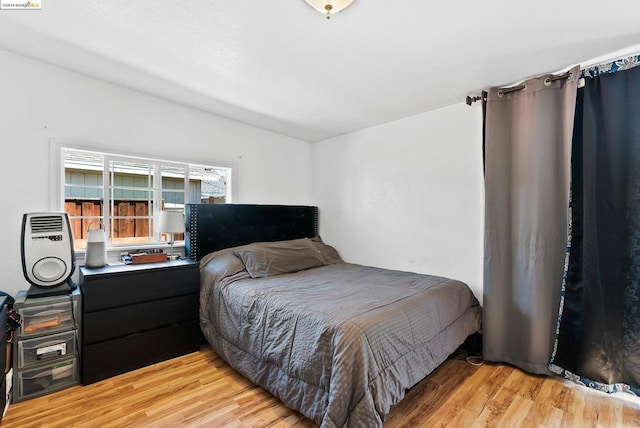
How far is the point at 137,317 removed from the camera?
7.32ft

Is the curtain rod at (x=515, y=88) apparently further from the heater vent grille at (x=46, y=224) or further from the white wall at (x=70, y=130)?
the heater vent grille at (x=46, y=224)

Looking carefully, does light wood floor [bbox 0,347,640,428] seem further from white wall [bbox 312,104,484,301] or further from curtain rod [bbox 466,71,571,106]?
curtain rod [bbox 466,71,571,106]

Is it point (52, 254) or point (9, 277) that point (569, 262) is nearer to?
point (52, 254)

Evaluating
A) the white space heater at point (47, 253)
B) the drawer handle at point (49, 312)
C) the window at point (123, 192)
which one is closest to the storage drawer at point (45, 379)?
the drawer handle at point (49, 312)

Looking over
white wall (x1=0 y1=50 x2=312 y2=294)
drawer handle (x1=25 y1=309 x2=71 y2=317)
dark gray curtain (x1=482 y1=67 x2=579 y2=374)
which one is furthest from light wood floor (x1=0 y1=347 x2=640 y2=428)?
white wall (x1=0 y1=50 x2=312 y2=294)

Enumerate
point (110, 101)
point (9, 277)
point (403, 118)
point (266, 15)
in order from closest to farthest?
point (266, 15) → point (9, 277) → point (110, 101) → point (403, 118)

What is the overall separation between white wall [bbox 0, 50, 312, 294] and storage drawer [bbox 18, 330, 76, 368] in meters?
0.50

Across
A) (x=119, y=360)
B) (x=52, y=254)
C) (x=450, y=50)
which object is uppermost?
(x=450, y=50)

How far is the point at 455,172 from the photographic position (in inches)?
110

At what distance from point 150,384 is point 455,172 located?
308 cm

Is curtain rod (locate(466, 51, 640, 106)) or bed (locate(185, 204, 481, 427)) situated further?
curtain rod (locate(466, 51, 640, 106))

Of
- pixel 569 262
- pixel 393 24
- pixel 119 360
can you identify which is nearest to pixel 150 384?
pixel 119 360

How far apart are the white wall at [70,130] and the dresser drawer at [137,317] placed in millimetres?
666

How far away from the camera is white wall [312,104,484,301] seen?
2710 millimetres
